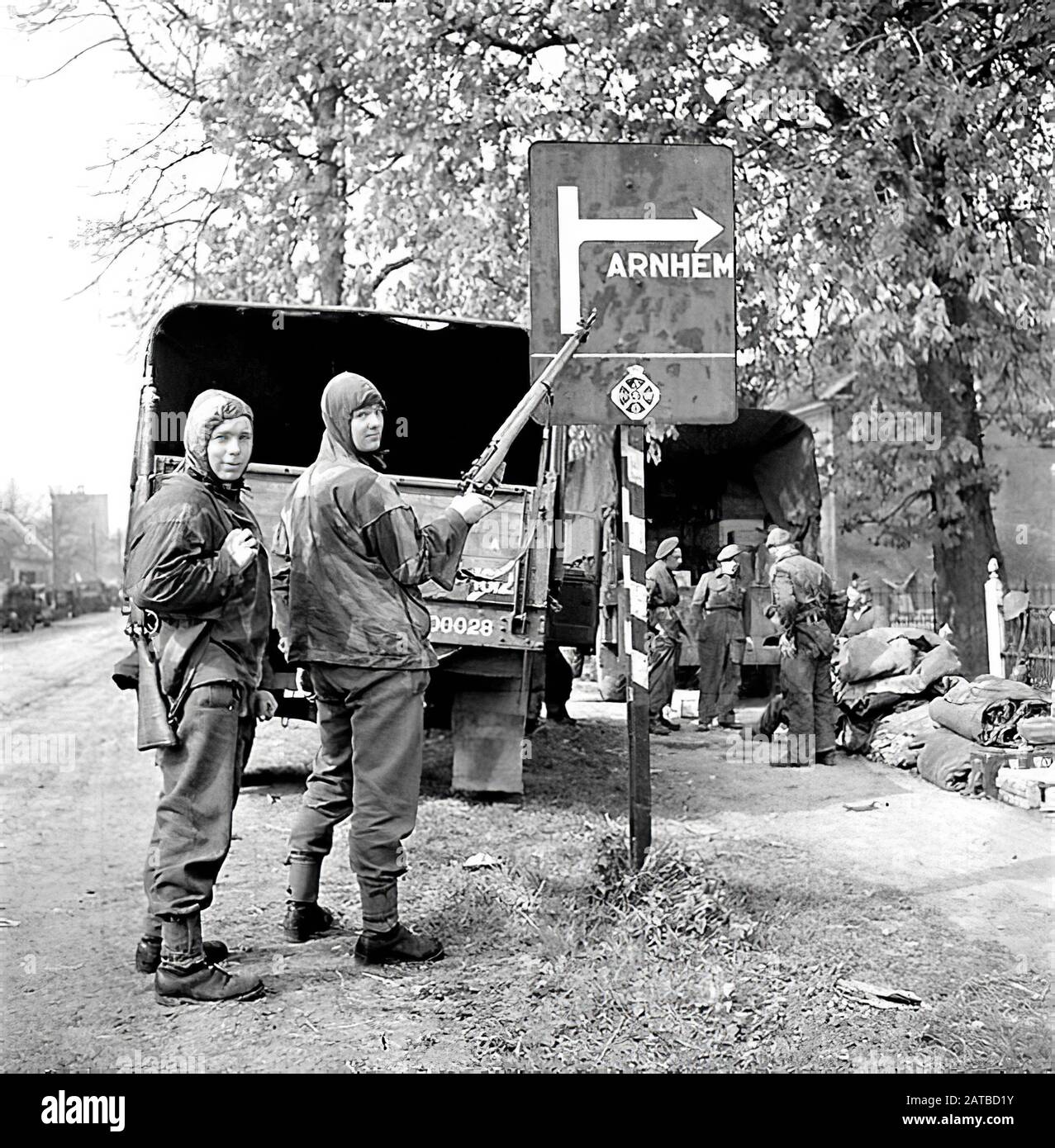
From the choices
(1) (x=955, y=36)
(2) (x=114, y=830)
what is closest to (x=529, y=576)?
(2) (x=114, y=830)

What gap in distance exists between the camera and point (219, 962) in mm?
4719

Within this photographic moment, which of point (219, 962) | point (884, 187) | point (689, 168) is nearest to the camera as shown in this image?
point (219, 962)

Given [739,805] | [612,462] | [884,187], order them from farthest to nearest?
[612,462] < [884,187] < [739,805]

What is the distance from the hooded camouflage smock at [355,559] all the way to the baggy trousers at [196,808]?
0.47m

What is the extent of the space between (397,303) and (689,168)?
11253mm

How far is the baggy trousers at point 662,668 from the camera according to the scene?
12.4 meters

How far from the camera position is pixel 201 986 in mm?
4262

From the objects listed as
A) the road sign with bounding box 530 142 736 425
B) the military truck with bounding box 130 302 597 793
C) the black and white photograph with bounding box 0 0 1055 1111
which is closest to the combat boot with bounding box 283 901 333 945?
the black and white photograph with bounding box 0 0 1055 1111

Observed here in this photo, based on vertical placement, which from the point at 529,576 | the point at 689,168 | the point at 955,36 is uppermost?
the point at 955,36

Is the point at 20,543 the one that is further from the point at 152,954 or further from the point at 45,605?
the point at 152,954

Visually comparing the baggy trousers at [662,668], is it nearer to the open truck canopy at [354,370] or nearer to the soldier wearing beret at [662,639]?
the soldier wearing beret at [662,639]

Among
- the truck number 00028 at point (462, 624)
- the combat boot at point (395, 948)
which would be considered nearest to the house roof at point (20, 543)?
the truck number 00028 at point (462, 624)

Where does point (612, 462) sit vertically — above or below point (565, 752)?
above
